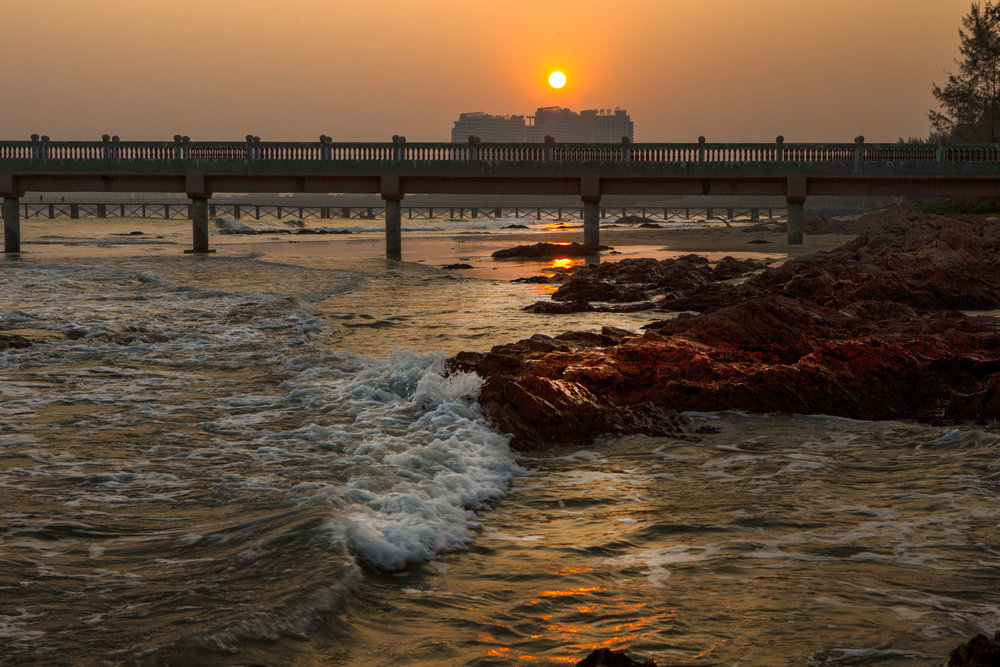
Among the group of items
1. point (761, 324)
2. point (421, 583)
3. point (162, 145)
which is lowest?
point (421, 583)

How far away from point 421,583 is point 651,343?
20.2 ft

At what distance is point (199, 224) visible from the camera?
40156 millimetres

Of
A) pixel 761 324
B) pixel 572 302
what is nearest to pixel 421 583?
pixel 761 324

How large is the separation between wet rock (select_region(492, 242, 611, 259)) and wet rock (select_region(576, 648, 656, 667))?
3362 centimetres

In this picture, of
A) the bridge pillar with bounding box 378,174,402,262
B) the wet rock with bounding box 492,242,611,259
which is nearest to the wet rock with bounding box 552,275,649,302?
the wet rock with bounding box 492,242,611,259

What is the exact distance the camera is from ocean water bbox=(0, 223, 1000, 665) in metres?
3.95

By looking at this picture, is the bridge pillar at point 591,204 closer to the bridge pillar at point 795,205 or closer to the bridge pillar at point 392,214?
the bridge pillar at point 392,214

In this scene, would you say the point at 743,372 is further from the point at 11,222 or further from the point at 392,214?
the point at 11,222

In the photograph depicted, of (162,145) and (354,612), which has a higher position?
(162,145)

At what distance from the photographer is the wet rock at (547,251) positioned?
3741cm

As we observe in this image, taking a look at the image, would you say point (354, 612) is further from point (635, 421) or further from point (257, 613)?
point (635, 421)

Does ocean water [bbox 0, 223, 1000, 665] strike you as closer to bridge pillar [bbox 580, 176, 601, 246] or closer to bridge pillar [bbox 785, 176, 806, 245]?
bridge pillar [bbox 580, 176, 601, 246]

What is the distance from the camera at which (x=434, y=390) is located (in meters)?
8.73

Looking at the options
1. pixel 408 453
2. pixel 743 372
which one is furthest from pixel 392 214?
pixel 408 453
